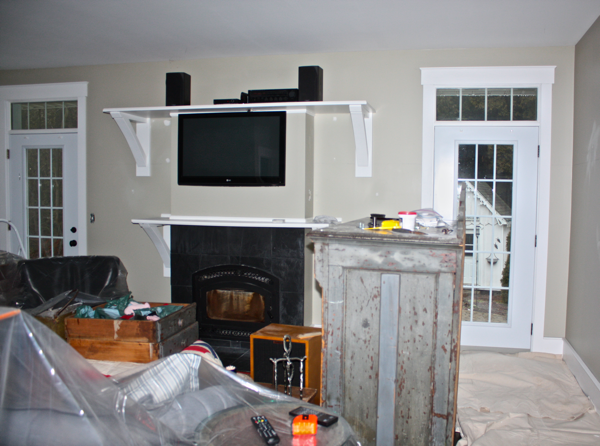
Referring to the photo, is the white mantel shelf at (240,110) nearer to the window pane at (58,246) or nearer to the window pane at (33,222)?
the window pane at (58,246)

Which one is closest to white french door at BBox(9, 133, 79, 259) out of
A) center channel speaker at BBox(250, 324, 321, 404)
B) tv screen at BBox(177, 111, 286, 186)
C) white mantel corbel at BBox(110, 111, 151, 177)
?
white mantel corbel at BBox(110, 111, 151, 177)

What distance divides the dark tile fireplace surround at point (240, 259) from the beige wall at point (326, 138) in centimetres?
26

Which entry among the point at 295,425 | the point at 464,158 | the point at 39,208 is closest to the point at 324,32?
the point at 464,158

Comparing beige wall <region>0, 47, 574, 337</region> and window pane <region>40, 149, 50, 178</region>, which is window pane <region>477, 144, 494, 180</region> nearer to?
beige wall <region>0, 47, 574, 337</region>

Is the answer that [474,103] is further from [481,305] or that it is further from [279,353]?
[279,353]

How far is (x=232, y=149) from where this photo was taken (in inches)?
142

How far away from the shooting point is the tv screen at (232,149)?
3.53 m

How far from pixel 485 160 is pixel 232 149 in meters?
2.02

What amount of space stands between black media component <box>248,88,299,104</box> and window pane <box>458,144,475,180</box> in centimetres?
138

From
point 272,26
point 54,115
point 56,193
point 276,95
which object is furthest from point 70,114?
point 272,26

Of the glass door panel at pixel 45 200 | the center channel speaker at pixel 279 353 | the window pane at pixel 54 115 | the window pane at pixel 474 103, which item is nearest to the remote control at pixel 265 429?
the center channel speaker at pixel 279 353

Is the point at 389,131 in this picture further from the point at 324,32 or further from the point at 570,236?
the point at 570,236

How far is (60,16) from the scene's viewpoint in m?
2.94

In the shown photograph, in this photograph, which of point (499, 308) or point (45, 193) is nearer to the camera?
point (499, 308)
